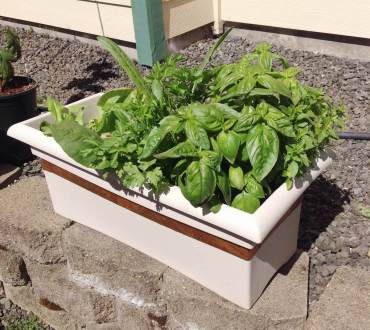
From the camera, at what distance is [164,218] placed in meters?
1.54

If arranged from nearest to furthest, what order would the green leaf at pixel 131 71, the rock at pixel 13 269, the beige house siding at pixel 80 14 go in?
the green leaf at pixel 131 71
the rock at pixel 13 269
the beige house siding at pixel 80 14

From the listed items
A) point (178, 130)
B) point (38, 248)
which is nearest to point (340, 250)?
point (178, 130)

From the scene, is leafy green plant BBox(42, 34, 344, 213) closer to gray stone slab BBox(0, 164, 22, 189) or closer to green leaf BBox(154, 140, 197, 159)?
green leaf BBox(154, 140, 197, 159)

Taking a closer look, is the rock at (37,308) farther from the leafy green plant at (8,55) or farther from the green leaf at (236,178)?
the green leaf at (236,178)

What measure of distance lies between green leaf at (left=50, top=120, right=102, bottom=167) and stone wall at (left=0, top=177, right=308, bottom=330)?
0.42 meters

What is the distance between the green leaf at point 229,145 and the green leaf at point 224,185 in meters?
0.05

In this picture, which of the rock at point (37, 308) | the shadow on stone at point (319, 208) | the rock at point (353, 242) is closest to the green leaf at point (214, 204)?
the shadow on stone at point (319, 208)

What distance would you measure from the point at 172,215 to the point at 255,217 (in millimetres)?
275

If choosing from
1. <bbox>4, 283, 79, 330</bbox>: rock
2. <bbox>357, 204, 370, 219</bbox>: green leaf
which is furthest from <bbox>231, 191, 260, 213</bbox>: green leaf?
<bbox>4, 283, 79, 330</bbox>: rock

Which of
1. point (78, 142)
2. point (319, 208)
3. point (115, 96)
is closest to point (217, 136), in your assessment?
point (78, 142)

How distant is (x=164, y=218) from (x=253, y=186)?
0.30 metres

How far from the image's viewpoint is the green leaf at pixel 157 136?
1401mm

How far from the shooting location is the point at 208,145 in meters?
1.35

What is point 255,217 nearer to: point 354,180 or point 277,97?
point 277,97
